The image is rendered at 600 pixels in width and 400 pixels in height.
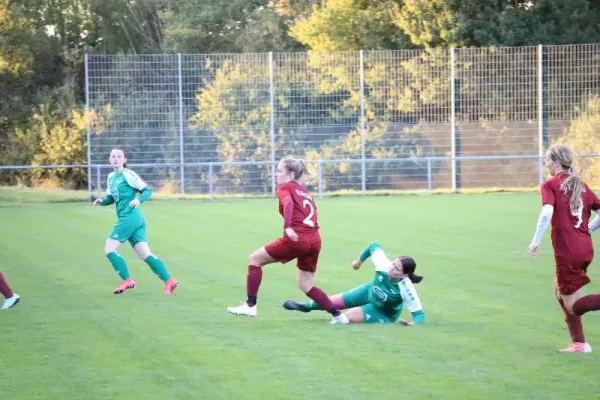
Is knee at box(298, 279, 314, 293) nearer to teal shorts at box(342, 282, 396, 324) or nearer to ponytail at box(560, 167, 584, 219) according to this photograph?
teal shorts at box(342, 282, 396, 324)

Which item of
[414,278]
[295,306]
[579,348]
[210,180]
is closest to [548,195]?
[579,348]

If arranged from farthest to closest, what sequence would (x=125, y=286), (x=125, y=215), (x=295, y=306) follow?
(x=125, y=215)
(x=125, y=286)
(x=295, y=306)

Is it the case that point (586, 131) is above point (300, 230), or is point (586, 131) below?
above

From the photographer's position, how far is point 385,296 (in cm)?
998

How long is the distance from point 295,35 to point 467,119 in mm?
8322

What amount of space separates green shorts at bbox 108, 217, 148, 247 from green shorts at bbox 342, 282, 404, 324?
10.1ft

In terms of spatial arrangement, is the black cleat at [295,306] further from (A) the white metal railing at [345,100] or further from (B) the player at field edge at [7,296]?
(A) the white metal railing at [345,100]

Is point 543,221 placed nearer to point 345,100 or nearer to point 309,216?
point 309,216

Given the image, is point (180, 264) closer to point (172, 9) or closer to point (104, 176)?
point (104, 176)

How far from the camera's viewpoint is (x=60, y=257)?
16375 mm

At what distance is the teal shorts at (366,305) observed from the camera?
10.1 meters

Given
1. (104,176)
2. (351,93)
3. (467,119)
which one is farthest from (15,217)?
(467,119)

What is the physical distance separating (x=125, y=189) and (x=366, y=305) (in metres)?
3.55

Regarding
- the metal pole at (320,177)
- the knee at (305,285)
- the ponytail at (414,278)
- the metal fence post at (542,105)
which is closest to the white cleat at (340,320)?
the knee at (305,285)
